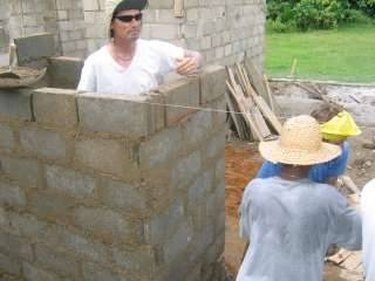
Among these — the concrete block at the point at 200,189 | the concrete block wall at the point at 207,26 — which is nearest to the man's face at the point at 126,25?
the concrete block at the point at 200,189

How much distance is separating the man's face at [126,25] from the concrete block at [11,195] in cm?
137

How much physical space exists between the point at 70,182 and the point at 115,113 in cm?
71

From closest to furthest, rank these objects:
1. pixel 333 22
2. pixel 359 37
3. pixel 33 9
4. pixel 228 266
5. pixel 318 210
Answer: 1. pixel 318 210
2. pixel 228 266
3. pixel 33 9
4. pixel 359 37
5. pixel 333 22

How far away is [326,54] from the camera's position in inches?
645

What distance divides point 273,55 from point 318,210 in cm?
1455

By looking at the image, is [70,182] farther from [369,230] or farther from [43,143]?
[369,230]

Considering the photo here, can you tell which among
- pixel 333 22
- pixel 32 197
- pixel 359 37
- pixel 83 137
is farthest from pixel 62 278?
pixel 333 22

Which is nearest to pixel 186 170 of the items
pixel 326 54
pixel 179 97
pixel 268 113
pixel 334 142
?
pixel 179 97

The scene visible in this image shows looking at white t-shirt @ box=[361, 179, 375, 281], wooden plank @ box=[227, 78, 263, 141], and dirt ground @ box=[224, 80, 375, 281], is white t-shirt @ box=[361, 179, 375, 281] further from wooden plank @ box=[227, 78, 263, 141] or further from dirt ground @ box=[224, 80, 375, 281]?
wooden plank @ box=[227, 78, 263, 141]

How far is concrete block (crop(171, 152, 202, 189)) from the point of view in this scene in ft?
11.3

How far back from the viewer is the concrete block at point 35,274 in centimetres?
381

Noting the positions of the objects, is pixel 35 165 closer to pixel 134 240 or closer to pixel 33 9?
pixel 134 240

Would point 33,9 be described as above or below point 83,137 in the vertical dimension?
above

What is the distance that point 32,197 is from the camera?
3689mm
